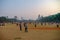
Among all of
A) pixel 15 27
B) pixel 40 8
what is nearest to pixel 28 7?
pixel 40 8

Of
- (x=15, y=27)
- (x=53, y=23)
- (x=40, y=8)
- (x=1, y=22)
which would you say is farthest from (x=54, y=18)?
(x=1, y=22)

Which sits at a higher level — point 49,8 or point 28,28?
point 49,8

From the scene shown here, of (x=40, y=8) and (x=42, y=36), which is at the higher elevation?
(x=40, y=8)

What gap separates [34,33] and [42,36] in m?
0.16

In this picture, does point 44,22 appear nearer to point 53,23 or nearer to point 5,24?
point 53,23

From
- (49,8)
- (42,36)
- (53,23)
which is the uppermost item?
(49,8)

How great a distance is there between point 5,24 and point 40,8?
0.71m

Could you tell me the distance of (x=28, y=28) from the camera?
10.1 ft

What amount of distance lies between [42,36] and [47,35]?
10cm

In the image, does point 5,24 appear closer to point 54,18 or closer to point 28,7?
point 28,7

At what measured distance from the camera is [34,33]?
10.1ft

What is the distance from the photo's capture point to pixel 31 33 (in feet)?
10.0

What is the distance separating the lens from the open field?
9.97 feet

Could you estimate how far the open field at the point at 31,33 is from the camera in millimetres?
3039
